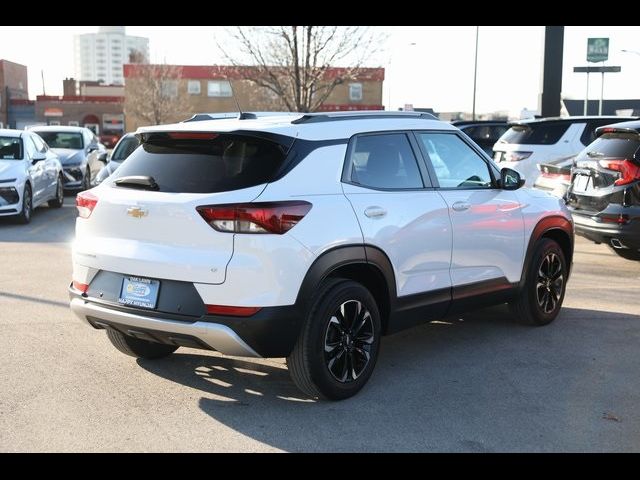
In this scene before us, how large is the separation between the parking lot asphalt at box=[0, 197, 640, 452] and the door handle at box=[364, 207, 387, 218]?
45.6 inches

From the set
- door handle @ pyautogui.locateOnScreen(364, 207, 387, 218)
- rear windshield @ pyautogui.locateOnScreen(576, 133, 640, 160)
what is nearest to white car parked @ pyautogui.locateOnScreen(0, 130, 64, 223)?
rear windshield @ pyautogui.locateOnScreen(576, 133, 640, 160)

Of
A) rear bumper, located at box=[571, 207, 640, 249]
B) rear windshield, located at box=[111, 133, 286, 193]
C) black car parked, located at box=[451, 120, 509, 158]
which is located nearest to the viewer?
rear windshield, located at box=[111, 133, 286, 193]

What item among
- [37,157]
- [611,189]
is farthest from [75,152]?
[611,189]

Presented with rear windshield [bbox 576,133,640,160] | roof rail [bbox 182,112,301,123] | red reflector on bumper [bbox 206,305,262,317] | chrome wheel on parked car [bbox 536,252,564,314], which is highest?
roof rail [bbox 182,112,301,123]

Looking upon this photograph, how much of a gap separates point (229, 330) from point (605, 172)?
6053mm

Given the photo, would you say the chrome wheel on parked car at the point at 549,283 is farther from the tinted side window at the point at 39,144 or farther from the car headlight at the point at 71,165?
the car headlight at the point at 71,165

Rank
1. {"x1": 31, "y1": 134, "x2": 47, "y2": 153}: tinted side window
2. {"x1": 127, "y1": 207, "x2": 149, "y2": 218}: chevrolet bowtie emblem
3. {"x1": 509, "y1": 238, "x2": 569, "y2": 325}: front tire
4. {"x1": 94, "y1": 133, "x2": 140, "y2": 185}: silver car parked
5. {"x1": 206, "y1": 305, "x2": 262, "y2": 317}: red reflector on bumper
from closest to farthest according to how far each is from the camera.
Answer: {"x1": 206, "y1": 305, "x2": 262, "y2": 317}: red reflector on bumper → {"x1": 127, "y1": 207, "x2": 149, "y2": 218}: chevrolet bowtie emblem → {"x1": 509, "y1": 238, "x2": 569, "y2": 325}: front tire → {"x1": 94, "y1": 133, "x2": 140, "y2": 185}: silver car parked → {"x1": 31, "y1": 134, "x2": 47, "y2": 153}: tinted side window

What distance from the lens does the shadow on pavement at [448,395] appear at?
425cm

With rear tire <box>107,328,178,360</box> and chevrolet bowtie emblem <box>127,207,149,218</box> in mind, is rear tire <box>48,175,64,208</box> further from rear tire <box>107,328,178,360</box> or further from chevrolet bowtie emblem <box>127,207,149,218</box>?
chevrolet bowtie emblem <box>127,207,149,218</box>

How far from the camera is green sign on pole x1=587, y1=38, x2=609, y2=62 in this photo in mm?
57125

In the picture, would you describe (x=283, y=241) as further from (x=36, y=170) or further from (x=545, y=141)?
(x=36, y=170)

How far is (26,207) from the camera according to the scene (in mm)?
13539

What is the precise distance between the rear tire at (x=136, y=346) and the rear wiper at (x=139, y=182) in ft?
4.08
